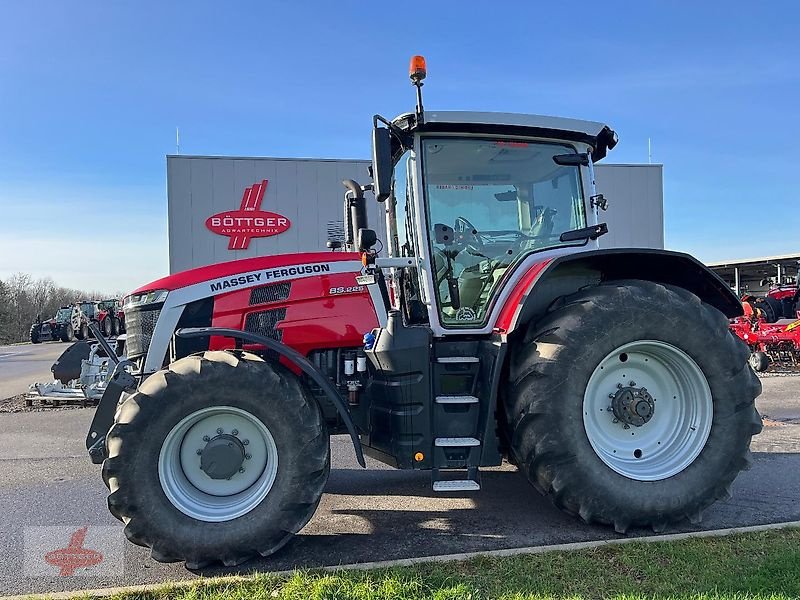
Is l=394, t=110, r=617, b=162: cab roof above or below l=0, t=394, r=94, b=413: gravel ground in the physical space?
above

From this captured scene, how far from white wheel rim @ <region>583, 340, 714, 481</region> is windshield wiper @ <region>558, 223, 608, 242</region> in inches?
33.6

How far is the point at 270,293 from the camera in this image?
404cm

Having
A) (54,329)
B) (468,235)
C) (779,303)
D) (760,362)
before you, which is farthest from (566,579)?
(54,329)

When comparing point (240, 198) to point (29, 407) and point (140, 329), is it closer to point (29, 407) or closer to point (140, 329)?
point (29, 407)

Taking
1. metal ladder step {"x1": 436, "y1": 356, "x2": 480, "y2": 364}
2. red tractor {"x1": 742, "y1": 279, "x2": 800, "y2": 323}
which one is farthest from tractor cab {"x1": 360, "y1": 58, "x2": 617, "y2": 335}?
red tractor {"x1": 742, "y1": 279, "x2": 800, "y2": 323}

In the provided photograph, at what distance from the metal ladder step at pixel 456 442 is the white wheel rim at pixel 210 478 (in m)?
0.96

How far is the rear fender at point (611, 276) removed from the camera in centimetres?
367

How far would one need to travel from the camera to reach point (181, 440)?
340 cm

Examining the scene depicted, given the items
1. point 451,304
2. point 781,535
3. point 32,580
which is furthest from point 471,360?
point 32,580

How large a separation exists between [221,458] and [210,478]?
0.17 m

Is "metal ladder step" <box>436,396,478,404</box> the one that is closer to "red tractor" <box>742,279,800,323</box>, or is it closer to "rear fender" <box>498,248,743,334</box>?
"rear fender" <box>498,248,743,334</box>

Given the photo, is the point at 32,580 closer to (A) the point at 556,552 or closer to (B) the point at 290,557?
(B) the point at 290,557

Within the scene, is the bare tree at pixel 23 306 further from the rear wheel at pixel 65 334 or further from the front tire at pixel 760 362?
the front tire at pixel 760 362

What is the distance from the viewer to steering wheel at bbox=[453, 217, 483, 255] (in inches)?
157
